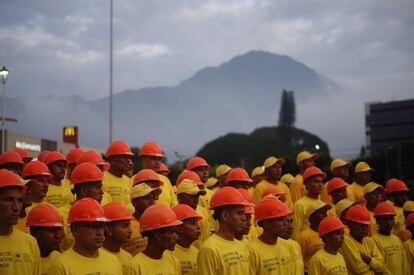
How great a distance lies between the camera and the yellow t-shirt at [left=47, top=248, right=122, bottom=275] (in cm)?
579

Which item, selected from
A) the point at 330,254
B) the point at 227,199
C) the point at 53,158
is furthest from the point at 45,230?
the point at 330,254

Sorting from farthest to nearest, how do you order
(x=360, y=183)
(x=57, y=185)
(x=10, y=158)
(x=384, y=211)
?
(x=360, y=183) → (x=384, y=211) → (x=57, y=185) → (x=10, y=158)

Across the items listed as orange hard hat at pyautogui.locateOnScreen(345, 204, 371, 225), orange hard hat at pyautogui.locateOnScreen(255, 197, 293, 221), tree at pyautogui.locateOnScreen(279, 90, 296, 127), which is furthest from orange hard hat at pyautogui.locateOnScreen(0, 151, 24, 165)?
tree at pyautogui.locateOnScreen(279, 90, 296, 127)

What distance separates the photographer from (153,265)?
6500mm

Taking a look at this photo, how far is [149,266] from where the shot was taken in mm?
6461

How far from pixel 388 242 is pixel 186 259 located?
3.86 meters

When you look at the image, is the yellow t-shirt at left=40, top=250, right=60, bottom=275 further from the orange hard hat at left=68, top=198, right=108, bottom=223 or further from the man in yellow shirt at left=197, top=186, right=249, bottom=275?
the man in yellow shirt at left=197, top=186, right=249, bottom=275

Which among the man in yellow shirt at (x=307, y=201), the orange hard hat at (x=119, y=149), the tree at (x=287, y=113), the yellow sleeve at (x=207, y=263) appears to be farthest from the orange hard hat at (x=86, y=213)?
the tree at (x=287, y=113)

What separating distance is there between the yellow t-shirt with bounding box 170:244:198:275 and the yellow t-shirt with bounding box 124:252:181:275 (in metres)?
→ 0.78

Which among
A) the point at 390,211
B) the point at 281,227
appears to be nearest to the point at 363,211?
the point at 390,211

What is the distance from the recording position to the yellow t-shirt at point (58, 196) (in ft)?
29.5

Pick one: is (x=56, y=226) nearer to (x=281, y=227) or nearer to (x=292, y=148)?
(x=281, y=227)

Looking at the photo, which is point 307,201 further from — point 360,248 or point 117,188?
point 117,188

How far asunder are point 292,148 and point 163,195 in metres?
95.9
